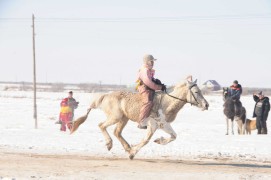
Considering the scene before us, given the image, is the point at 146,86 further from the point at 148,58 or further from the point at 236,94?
the point at 236,94

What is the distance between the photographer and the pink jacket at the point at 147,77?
12.0 m

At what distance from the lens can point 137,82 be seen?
12367 millimetres

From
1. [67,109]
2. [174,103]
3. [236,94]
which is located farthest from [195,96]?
[67,109]

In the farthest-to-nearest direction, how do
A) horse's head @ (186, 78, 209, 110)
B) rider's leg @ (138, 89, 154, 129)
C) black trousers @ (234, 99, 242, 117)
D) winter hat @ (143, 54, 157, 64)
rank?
black trousers @ (234, 99, 242, 117) → winter hat @ (143, 54, 157, 64) → rider's leg @ (138, 89, 154, 129) → horse's head @ (186, 78, 209, 110)

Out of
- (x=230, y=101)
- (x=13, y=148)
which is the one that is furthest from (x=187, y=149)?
(x=230, y=101)

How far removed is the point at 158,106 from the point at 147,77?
0.69 meters

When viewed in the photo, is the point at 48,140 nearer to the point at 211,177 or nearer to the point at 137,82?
the point at 137,82

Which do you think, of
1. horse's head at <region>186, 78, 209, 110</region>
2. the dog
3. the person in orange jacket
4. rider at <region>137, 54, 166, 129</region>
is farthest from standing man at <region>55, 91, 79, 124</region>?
horse's head at <region>186, 78, 209, 110</region>

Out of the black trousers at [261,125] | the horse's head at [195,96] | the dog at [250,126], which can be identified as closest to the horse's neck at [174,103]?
the horse's head at [195,96]

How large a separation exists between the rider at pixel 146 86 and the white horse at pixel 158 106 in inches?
5.9

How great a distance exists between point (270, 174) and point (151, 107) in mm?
2946

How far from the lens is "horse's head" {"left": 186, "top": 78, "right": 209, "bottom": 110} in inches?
462

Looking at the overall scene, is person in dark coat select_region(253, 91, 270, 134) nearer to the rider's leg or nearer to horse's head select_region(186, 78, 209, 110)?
horse's head select_region(186, 78, 209, 110)

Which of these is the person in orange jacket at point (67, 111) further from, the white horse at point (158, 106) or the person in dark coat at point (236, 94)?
the white horse at point (158, 106)
